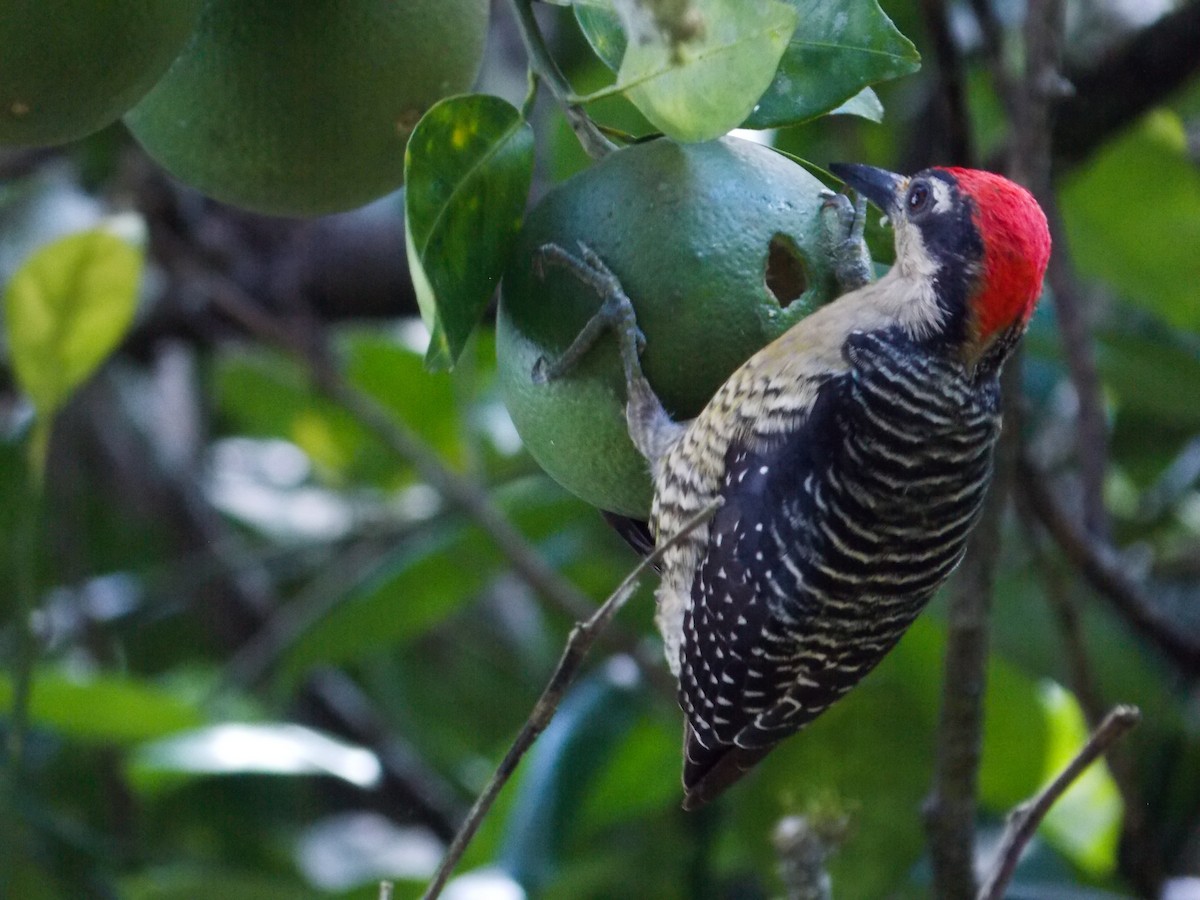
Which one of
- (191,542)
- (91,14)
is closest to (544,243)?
(91,14)

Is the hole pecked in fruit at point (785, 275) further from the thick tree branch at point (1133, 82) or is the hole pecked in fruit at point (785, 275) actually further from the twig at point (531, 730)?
the thick tree branch at point (1133, 82)

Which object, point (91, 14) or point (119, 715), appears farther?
point (119, 715)

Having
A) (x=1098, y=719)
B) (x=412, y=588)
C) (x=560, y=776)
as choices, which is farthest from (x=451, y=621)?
(x=1098, y=719)

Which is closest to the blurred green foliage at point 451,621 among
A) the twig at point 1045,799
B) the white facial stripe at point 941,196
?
the white facial stripe at point 941,196

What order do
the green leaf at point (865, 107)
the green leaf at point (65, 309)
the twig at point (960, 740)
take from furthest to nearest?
the green leaf at point (65, 309), the twig at point (960, 740), the green leaf at point (865, 107)

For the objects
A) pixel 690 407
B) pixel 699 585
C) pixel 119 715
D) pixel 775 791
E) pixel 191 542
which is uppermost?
pixel 690 407

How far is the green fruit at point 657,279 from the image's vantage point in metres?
0.97

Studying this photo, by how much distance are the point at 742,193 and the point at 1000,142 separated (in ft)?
4.84

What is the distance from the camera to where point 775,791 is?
1.67 m

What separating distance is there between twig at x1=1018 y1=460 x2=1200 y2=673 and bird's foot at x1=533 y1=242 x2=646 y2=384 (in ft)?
2.65

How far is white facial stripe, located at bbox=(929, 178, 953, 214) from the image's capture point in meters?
1.17

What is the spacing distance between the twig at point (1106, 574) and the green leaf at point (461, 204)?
0.88 m

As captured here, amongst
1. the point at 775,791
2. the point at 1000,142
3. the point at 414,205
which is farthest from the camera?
the point at 1000,142

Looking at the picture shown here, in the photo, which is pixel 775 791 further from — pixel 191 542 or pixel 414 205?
pixel 191 542
